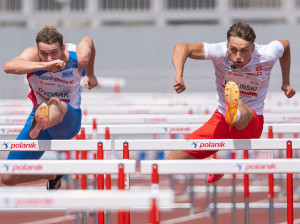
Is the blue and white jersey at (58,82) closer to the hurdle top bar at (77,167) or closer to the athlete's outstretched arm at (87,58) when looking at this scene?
the athlete's outstretched arm at (87,58)

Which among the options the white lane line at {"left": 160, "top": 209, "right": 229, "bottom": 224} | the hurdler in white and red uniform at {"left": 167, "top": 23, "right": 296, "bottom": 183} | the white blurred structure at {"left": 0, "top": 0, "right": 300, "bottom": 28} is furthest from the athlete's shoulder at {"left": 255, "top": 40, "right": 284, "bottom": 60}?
the white blurred structure at {"left": 0, "top": 0, "right": 300, "bottom": 28}

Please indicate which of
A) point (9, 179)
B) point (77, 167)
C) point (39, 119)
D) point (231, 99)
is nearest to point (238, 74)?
point (231, 99)

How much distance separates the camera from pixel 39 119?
4.64 m

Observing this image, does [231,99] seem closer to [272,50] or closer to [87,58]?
[272,50]

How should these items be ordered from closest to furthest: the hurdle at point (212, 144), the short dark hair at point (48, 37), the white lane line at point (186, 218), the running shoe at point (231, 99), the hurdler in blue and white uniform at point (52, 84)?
the hurdle at point (212, 144)
the running shoe at point (231, 99)
the hurdler in blue and white uniform at point (52, 84)
the short dark hair at point (48, 37)
the white lane line at point (186, 218)

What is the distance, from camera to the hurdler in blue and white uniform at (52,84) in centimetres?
470

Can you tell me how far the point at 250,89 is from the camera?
521 centimetres

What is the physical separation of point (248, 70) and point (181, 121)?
1.41 metres

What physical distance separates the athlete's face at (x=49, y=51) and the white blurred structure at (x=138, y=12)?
35.4 feet

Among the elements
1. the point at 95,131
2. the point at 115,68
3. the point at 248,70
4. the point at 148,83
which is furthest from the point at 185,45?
the point at 115,68

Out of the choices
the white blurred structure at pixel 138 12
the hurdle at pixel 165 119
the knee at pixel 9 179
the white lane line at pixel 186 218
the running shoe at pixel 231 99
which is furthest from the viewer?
the white blurred structure at pixel 138 12

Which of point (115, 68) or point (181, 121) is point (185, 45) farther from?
point (115, 68)

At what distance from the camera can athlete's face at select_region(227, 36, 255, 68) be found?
492cm

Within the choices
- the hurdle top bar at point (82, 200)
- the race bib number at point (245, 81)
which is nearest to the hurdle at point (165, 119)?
the race bib number at point (245, 81)
